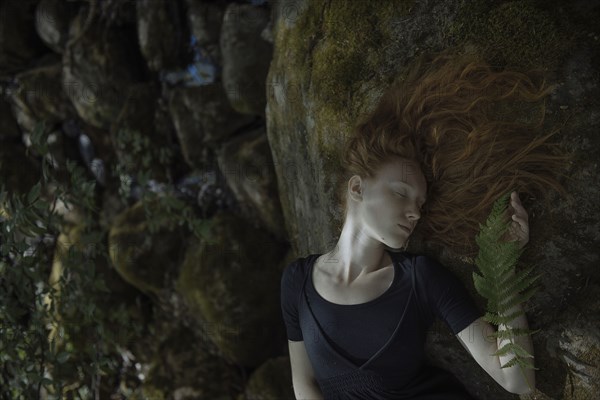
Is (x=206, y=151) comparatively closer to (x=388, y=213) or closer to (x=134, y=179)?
(x=134, y=179)

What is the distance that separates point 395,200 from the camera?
2131 mm

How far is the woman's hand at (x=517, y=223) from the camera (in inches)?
78.4

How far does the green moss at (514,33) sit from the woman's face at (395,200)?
1.74ft

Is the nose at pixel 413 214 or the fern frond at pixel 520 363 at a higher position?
the nose at pixel 413 214

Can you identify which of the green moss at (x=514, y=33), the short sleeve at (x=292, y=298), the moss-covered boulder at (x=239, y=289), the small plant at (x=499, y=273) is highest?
the green moss at (x=514, y=33)

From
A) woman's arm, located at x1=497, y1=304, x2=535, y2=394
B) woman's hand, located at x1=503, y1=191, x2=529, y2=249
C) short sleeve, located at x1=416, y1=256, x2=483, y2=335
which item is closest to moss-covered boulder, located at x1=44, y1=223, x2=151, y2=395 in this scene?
short sleeve, located at x1=416, y1=256, x2=483, y2=335

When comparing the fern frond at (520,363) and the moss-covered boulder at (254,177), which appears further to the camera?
the moss-covered boulder at (254,177)

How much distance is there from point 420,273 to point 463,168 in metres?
0.47

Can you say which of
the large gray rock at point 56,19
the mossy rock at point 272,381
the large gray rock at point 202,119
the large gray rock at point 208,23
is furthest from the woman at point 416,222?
the large gray rock at point 56,19

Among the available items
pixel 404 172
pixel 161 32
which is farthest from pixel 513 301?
pixel 161 32

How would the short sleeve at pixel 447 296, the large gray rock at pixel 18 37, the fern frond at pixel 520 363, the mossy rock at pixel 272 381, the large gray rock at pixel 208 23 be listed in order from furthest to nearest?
1. the large gray rock at pixel 18 37
2. the large gray rock at pixel 208 23
3. the mossy rock at pixel 272 381
4. the short sleeve at pixel 447 296
5. the fern frond at pixel 520 363

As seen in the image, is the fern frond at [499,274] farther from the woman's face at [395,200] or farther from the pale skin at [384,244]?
the woman's face at [395,200]

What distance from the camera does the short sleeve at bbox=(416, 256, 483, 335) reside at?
6.92ft

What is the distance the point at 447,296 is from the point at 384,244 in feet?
1.09
